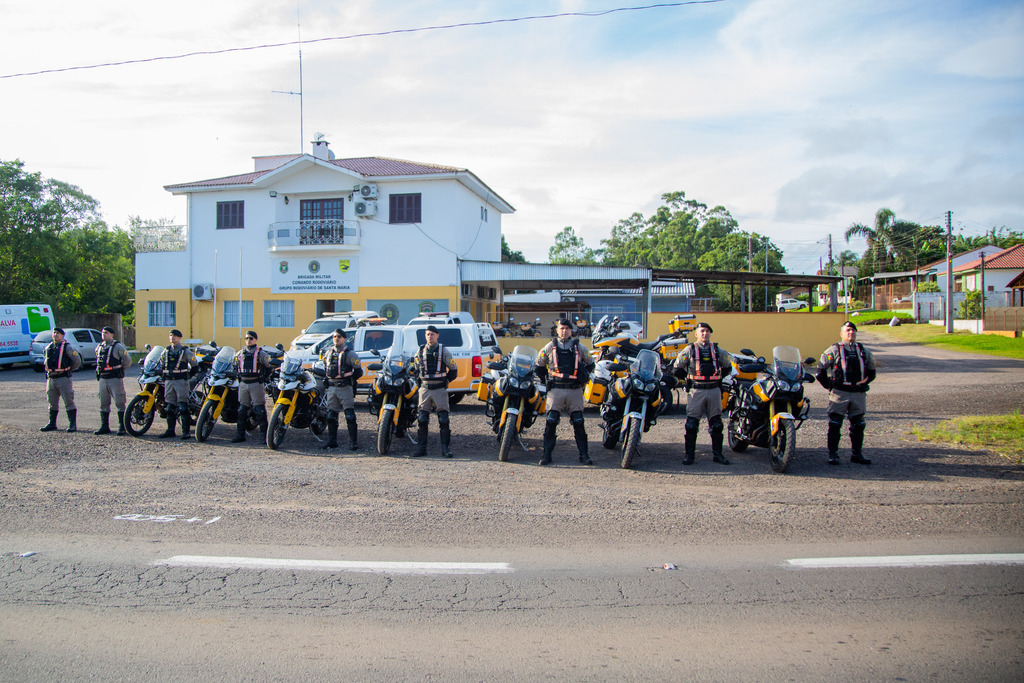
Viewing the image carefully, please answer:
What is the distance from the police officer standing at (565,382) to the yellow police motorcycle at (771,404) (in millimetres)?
2146

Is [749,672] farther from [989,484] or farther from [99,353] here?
[99,353]

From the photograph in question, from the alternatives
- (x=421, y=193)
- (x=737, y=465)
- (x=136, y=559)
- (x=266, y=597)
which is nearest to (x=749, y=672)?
(x=266, y=597)

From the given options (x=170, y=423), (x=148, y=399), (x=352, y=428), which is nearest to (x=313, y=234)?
(x=148, y=399)

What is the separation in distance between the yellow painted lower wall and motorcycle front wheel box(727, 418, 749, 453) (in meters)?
19.2

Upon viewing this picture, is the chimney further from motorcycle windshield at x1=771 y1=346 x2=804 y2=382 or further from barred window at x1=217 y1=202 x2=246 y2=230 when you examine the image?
motorcycle windshield at x1=771 y1=346 x2=804 y2=382

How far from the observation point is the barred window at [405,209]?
27.9 meters

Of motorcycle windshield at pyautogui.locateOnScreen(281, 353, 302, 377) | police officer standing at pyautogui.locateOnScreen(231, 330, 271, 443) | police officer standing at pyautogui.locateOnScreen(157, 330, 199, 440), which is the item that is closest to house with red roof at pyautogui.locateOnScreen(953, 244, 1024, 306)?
motorcycle windshield at pyautogui.locateOnScreen(281, 353, 302, 377)

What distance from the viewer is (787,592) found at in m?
4.44

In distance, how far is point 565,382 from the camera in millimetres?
8695

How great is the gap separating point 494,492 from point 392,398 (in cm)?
300

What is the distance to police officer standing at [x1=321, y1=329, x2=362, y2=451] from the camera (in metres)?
9.86

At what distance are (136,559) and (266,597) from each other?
146 centimetres

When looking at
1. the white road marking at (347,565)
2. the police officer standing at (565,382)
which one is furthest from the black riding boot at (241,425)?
the white road marking at (347,565)

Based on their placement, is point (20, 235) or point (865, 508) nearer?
point (865, 508)
